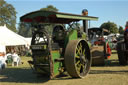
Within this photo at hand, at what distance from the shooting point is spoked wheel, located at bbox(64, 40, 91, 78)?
571 cm

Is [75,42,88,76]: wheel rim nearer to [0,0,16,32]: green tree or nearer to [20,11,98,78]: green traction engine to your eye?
[20,11,98,78]: green traction engine

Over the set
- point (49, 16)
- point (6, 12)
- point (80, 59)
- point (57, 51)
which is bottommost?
point (80, 59)

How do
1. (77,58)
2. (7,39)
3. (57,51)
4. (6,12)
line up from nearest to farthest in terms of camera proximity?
(57,51) → (77,58) → (7,39) → (6,12)

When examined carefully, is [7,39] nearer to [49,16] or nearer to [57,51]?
[49,16]

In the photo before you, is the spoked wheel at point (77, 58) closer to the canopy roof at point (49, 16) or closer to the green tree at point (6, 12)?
the canopy roof at point (49, 16)

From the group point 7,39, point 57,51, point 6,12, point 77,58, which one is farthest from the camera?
point 6,12

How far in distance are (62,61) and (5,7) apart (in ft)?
143

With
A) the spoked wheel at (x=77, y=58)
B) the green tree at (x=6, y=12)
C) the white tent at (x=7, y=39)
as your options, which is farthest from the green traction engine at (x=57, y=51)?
the green tree at (x=6, y=12)

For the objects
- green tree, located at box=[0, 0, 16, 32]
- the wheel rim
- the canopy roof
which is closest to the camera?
the canopy roof

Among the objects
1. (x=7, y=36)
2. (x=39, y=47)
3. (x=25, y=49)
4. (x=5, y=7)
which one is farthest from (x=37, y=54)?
(x=5, y=7)

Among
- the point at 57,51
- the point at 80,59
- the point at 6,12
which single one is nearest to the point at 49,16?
the point at 57,51

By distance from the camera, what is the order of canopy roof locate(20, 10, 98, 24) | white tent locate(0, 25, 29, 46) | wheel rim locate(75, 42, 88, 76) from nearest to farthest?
1. canopy roof locate(20, 10, 98, 24)
2. wheel rim locate(75, 42, 88, 76)
3. white tent locate(0, 25, 29, 46)

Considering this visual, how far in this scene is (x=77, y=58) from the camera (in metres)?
6.32

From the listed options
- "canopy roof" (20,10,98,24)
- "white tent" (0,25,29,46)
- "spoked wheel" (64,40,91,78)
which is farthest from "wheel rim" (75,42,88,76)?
"white tent" (0,25,29,46)
